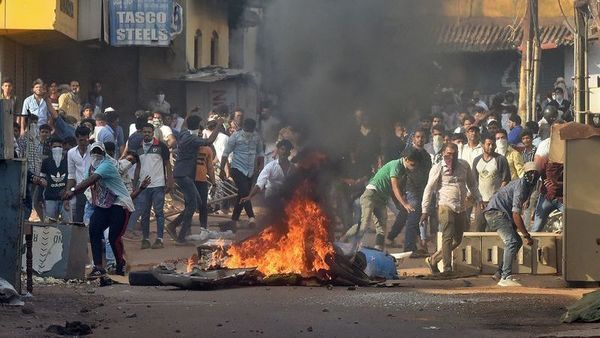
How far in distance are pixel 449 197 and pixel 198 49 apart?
1703 centimetres

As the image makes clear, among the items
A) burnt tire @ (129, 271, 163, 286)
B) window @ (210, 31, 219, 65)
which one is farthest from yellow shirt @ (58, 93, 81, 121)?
window @ (210, 31, 219, 65)

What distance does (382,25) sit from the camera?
17.5m

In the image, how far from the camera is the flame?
13.5m

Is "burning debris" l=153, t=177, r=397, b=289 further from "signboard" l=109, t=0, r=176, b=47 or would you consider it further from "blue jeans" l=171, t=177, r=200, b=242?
"signboard" l=109, t=0, r=176, b=47

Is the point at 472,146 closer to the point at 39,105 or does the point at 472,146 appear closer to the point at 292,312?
the point at 39,105

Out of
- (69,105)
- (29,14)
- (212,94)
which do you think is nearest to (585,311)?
(69,105)

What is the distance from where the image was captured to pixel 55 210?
17.1 m

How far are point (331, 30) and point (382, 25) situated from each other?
0.92 m

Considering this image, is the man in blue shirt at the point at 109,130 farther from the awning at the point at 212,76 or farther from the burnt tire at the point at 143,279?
the awning at the point at 212,76

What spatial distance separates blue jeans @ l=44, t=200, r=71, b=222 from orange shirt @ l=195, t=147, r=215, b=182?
8.66 feet

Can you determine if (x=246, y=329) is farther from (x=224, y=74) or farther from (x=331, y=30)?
(x=224, y=74)

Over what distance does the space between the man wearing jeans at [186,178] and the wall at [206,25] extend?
10.6 m

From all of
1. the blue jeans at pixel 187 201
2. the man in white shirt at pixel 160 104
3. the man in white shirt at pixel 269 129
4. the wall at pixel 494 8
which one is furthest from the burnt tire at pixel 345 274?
the wall at pixel 494 8

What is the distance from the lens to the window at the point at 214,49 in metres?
33.6
